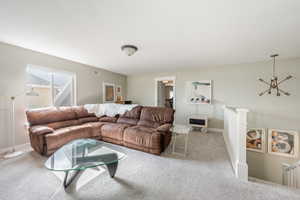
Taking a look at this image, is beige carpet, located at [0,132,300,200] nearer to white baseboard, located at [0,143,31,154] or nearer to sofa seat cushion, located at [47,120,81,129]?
white baseboard, located at [0,143,31,154]

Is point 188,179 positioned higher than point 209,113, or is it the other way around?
point 209,113

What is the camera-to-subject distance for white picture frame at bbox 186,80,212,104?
4.50m

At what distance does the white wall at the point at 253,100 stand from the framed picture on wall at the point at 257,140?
0.14m

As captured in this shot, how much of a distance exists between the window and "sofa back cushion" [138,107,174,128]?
2465 mm

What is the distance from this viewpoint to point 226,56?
337 cm

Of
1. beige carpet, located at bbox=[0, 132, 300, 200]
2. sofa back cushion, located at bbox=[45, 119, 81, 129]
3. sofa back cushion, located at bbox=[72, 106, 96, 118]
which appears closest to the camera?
beige carpet, located at bbox=[0, 132, 300, 200]

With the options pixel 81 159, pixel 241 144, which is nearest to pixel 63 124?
pixel 81 159

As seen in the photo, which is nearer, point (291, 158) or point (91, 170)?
point (91, 170)

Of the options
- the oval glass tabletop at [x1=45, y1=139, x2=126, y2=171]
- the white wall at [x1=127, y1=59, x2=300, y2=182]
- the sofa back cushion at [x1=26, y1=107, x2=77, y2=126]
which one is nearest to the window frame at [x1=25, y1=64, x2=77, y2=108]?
the sofa back cushion at [x1=26, y1=107, x2=77, y2=126]

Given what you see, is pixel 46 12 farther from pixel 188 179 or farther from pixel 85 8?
pixel 188 179

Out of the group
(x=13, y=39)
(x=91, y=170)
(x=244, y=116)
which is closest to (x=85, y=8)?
(x=13, y=39)

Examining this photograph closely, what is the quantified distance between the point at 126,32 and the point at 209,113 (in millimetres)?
3933

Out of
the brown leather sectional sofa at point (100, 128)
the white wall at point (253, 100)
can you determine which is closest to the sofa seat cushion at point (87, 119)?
the brown leather sectional sofa at point (100, 128)

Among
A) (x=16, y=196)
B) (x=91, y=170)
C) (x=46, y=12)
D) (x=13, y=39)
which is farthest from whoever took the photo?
(x=13, y=39)
